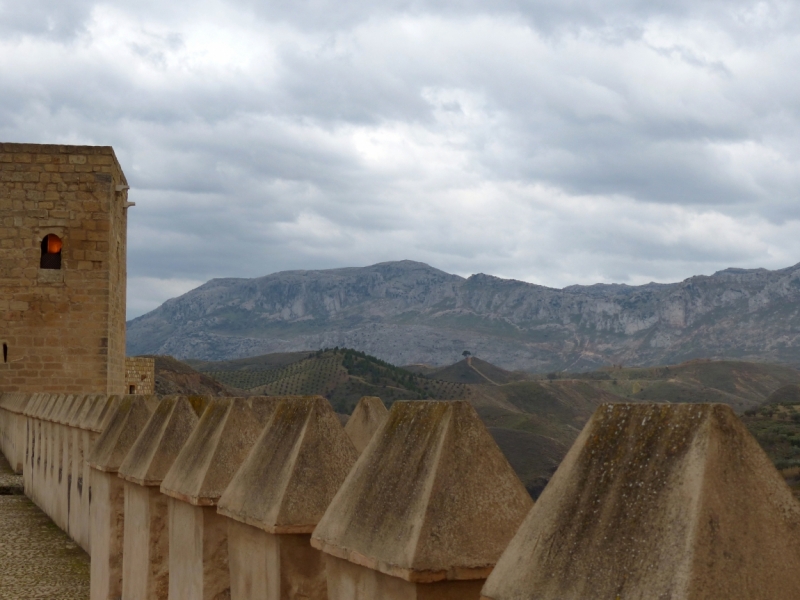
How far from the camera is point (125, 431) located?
243 inches

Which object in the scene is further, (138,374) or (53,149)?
(138,374)

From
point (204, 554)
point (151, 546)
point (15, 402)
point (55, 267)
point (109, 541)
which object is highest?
point (55, 267)

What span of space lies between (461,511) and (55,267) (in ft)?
65.2

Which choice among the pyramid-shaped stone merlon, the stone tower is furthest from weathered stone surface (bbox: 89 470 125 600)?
the stone tower

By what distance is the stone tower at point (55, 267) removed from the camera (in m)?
20.6

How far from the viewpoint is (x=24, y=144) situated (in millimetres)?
20531

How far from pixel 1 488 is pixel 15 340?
22.5 ft

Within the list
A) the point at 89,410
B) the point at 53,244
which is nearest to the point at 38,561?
the point at 89,410

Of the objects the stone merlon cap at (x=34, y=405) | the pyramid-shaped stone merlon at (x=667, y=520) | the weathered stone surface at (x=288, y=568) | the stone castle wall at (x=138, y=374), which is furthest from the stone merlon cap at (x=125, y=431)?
the stone castle wall at (x=138, y=374)

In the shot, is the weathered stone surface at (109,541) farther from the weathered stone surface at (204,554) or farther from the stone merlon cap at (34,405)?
the stone merlon cap at (34,405)

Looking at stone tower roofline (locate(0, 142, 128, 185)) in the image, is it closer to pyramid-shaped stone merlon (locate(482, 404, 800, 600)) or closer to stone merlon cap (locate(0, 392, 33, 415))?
stone merlon cap (locate(0, 392, 33, 415))

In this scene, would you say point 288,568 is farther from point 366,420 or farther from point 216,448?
point 366,420

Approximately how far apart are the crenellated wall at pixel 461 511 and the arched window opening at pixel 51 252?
56.8ft

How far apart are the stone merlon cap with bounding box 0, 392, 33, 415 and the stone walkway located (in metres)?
3.74
